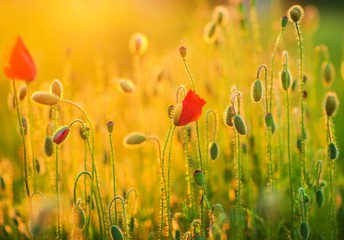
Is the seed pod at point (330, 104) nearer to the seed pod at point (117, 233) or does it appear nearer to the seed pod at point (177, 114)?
the seed pod at point (177, 114)

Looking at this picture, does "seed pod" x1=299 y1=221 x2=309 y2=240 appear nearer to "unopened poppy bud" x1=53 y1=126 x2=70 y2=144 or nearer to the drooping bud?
the drooping bud

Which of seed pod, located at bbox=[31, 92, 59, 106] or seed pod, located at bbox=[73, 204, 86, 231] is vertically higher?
seed pod, located at bbox=[31, 92, 59, 106]

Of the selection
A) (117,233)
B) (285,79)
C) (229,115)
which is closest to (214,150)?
(229,115)

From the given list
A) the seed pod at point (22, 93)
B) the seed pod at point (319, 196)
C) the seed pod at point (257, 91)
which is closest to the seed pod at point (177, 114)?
the seed pod at point (257, 91)

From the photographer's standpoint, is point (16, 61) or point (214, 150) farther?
point (214, 150)

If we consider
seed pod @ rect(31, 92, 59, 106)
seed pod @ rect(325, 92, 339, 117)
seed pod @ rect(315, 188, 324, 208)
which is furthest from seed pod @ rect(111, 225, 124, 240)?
seed pod @ rect(325, 92, 339, 117)

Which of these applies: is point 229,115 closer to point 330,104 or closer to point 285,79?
point 285,79
